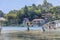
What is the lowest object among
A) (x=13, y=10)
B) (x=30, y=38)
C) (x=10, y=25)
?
(x=30, y=38)

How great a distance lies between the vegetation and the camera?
5.75 m

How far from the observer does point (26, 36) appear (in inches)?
235

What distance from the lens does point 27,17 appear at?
229 inches

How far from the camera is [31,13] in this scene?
18.9 feet

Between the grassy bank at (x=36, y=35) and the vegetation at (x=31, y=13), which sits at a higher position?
the vegetation at (x=31, y=13)

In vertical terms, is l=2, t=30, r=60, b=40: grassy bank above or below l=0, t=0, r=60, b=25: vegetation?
below

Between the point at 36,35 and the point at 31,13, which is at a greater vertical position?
the point at 31,13

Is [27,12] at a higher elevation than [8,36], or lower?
higher

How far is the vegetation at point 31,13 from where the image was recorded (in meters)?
5.75

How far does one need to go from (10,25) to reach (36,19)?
2.33 feet

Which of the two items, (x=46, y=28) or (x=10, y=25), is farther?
(x=46, y=28)

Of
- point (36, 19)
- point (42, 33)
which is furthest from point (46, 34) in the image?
point (36, 19)

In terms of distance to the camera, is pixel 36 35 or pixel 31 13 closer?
pixel 31 13

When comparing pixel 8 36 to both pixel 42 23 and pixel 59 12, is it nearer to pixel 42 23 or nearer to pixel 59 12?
pixel 42 23
